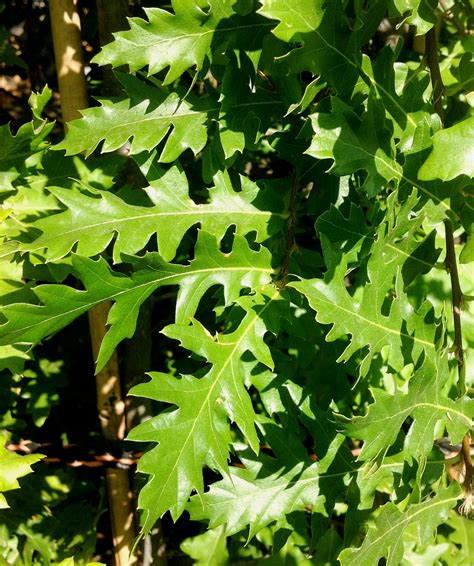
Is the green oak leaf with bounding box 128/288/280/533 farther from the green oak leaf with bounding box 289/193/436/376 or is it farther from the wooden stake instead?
the wooden stake

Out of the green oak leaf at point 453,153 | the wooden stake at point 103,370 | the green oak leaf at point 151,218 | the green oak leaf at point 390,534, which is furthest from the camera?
the wooden stake at point 103,370

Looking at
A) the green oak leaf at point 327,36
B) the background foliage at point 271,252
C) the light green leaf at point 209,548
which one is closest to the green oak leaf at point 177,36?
the background foliage at point 271,252

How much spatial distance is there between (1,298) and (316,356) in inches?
26.3

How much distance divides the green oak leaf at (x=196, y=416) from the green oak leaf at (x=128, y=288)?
5cm

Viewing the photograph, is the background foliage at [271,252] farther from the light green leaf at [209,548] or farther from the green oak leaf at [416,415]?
the light green leaf at [209,548]

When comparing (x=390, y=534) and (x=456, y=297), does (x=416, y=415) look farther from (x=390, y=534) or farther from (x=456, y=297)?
(x=456, y=297)

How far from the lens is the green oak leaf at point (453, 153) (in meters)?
0.84

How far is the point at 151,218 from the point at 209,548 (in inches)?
29.6

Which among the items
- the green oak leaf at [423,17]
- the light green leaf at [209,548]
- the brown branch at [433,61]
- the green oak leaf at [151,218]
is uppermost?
the green oak leaf at [423,17]

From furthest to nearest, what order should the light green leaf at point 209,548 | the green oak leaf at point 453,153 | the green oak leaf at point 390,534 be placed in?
the light green leaf at point 209,548, the green oak leaf at point 390,534, the green oak leaf at point 453,153

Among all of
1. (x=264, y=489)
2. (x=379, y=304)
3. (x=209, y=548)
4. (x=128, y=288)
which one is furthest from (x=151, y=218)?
(x=209, y=548)

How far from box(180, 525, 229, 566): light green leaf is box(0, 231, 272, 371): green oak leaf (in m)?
0.61

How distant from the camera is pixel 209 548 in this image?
148cm

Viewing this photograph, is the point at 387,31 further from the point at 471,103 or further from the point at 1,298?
the point at 1,298
